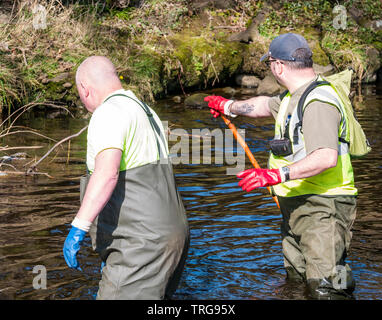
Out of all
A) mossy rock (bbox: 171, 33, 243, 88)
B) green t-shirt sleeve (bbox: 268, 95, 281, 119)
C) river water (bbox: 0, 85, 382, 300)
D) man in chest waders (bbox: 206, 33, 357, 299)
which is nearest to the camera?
man in chest waders (bbox: 206, 33, 357, 299)

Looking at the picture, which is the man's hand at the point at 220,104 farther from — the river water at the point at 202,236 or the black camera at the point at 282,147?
the river water at the point at 202,236

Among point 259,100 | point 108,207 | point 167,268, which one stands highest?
point 259,100

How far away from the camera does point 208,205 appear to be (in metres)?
8.22

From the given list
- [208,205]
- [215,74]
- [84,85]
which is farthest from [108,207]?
[215,74]

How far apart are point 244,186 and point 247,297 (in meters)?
1.45

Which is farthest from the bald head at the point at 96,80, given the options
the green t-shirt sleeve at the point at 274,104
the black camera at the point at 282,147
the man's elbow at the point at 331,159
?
the green t-shirt sleeve at the point at 274,104

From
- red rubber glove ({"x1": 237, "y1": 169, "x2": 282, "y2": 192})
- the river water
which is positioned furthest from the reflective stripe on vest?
the river water

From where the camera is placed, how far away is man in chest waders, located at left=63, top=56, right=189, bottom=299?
13.2 feet

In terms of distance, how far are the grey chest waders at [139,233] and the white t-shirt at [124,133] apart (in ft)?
0.26

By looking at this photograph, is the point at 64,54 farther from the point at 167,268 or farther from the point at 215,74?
the point at 167,268

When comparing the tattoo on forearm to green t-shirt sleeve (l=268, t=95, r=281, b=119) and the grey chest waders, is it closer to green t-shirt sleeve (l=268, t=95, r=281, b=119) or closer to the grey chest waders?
green t-shirt sleeve (l=268, t=95, r=281, b=119)

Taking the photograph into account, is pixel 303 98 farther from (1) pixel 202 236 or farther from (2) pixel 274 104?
A: (1) pixel 202 236

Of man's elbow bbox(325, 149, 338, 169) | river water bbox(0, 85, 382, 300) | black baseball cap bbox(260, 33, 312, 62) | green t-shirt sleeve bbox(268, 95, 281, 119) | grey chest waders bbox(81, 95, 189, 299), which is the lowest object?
river water bbox(0, 85, 382, 300)

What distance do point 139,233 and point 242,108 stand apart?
7.18 feet
